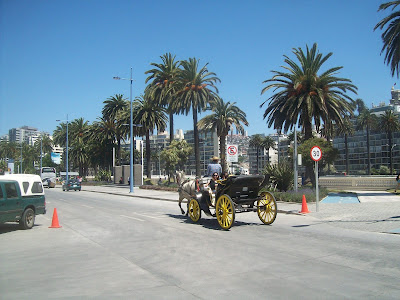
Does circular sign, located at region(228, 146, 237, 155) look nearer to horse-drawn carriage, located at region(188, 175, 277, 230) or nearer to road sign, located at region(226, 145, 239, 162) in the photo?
road sign, located at region(226, 145, 239, 162)

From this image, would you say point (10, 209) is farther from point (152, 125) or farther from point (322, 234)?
point (152, 125)

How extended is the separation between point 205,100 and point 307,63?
13665 mm

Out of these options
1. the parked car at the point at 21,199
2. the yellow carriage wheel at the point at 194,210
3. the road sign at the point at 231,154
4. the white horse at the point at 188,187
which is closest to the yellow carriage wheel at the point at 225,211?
the yellow carriage wheel at the point at 194,210

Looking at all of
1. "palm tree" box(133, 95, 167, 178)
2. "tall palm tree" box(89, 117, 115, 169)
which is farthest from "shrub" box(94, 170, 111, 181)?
"palm tree" box(133, 95, 167, 178)

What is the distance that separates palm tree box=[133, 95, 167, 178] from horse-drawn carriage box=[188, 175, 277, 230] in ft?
129

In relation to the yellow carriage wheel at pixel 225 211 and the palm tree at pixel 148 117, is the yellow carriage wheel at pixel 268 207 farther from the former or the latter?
the palm tree at pixel 148 117

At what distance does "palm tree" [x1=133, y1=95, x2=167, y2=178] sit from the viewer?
169 ft

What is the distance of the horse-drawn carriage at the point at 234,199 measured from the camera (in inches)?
434

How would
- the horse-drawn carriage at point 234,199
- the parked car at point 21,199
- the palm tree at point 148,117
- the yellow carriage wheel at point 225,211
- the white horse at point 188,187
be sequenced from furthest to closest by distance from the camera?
the palm tree at point 148,117 → the white horse at point 188,187 → the parked car at point 21,199 → the horse-drawn carriage at point 234,199 → the yellow carriage wheel at point 225,211

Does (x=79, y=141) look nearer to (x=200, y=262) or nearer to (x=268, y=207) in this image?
(x=268, y=207)

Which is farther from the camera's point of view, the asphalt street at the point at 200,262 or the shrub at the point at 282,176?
the shrub at the point at 282,176

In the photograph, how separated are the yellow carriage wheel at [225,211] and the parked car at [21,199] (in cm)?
650

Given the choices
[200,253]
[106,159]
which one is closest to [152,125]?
[106,159]

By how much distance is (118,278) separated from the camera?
6.34 m
